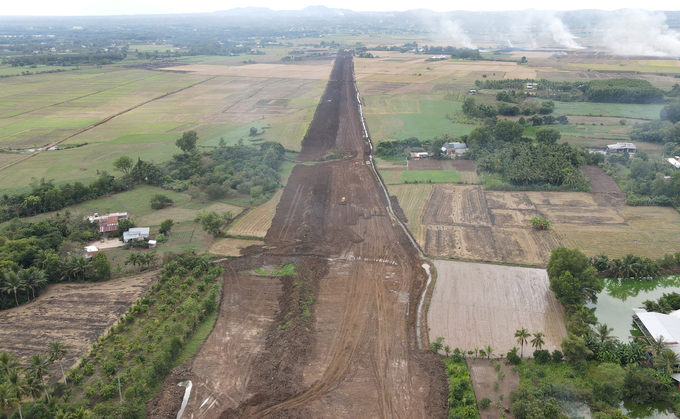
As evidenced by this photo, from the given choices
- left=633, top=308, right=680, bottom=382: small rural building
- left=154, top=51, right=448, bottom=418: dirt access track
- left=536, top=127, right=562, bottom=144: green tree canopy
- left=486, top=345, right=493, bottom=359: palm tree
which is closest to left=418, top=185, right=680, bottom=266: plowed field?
left=154, top=51, right=448, bottom=418: dirt access track

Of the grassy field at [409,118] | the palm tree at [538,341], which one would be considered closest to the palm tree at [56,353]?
the palm tree at [538,341]

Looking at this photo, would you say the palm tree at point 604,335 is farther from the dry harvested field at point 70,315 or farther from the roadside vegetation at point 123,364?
the dry harvested field at point 70,315

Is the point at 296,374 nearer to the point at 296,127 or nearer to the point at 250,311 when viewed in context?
the point at 250,311

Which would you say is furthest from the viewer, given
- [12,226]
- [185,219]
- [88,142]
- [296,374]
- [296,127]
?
[296,127]

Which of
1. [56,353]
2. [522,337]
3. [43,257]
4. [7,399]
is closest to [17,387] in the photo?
[7,399]

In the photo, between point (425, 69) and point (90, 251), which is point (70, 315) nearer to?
point (90, 251)

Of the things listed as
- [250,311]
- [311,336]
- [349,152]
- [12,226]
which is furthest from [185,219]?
[349,152]
